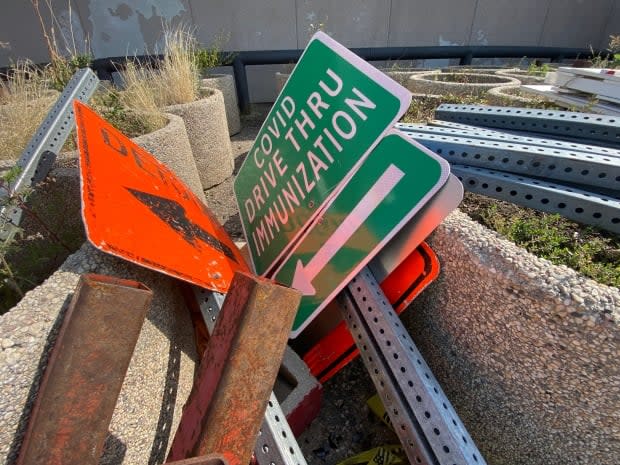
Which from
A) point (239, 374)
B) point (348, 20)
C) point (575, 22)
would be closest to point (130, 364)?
point (239, 374)

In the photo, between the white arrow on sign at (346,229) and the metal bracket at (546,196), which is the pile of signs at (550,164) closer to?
the metal bracket at (546,196)

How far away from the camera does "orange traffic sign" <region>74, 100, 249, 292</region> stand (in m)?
0.95

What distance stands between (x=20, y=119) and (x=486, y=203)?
294cm

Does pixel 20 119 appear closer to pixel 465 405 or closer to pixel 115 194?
pixel 115 194

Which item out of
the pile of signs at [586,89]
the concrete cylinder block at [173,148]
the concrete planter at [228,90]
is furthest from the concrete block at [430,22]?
the concrete cylinder block at [173,148]

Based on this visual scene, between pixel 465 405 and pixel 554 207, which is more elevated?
pixel 554 207

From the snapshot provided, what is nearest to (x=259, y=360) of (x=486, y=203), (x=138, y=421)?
(x=138, y=421)

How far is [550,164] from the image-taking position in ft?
4.31

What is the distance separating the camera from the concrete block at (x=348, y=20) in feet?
21.0

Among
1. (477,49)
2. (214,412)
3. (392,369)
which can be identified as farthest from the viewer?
(477,49)

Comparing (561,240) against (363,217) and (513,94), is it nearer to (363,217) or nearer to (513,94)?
(363,217)

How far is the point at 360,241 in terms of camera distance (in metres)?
1.26

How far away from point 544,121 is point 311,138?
4.54 feet

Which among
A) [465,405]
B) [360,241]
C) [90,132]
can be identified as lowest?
[465,405]
